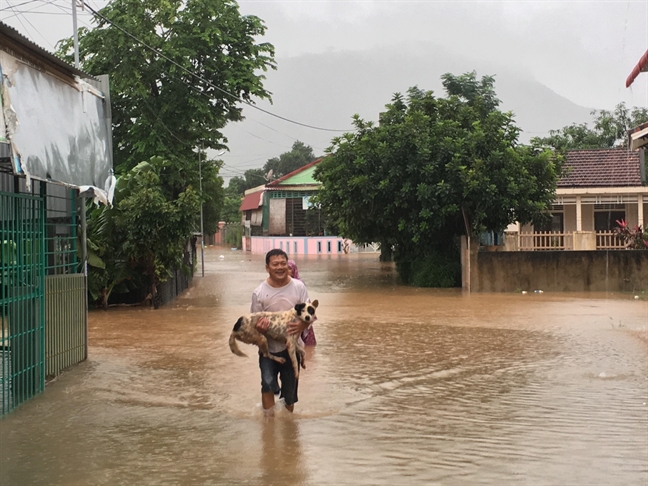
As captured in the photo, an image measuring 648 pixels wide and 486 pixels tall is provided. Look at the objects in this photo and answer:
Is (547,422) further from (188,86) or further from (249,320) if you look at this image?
(188,86)

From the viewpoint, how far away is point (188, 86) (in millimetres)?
29453

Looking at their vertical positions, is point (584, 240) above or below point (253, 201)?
below

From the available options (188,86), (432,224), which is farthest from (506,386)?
(188,86)

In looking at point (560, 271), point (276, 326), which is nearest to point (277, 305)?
point (276, 326)

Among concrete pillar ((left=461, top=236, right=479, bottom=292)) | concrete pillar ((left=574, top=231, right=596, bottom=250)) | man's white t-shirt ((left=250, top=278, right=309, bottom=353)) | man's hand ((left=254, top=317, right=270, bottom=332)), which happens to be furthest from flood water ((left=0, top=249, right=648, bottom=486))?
concrete pillar ((left=574, top=231, right=596, bottom=250))

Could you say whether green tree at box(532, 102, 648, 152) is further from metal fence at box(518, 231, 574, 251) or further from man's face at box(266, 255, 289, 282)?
man's face at box(266, 255, 289, 282)

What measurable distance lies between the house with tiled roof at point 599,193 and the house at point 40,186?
2239cm

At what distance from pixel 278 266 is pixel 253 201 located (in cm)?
5972

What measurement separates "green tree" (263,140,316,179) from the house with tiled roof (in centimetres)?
8471

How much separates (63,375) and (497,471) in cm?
608

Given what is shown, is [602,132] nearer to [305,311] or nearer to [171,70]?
[171,70]

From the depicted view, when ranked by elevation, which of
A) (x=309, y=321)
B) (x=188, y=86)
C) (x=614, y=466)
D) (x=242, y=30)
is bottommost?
(x=614, y=466)

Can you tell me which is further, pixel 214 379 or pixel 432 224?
pixel 432 224

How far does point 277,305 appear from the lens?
752 cm
